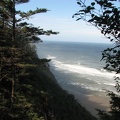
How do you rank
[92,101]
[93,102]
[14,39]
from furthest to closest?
[92,101] → [93,102] → [14,39]

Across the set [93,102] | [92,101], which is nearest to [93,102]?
[93,102]

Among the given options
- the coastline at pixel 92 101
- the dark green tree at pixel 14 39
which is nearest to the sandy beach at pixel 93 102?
the coastline at pixel 92 101

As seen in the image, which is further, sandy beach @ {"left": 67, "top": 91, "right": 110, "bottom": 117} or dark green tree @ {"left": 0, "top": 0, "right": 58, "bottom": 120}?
sandy beach @ {"left": 67, "top": 91, "right": 110, "bottom": 117}

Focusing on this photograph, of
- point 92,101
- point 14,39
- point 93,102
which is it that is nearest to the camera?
point 14,39

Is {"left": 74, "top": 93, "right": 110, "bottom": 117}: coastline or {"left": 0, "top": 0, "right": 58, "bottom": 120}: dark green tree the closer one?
{"left": 0, "top": 0, "right": 58, "bottom": 120}: dark green tree

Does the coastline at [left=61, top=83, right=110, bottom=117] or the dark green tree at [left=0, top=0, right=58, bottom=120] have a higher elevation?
the dark green tree at [left=0, top=0, right=58, bottom=120]

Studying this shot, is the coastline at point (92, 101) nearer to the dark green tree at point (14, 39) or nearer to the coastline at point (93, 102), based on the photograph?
the coastline at point (93, 102)

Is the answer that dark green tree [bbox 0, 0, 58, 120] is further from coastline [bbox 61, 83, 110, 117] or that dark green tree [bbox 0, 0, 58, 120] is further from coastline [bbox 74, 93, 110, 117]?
coastline [bbox 74, 93, 110, 117]

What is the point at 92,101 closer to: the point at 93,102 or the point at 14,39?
the point at 93,102

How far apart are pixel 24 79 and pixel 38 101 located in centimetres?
240

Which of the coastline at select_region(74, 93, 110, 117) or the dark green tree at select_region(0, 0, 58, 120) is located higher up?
the dark green tree at select_region(0, 0, 58, 120)

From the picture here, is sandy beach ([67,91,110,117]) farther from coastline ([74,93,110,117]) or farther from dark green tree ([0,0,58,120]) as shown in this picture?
dark green tree ([0,0,58,120])

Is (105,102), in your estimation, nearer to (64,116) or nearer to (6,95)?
(64,116)

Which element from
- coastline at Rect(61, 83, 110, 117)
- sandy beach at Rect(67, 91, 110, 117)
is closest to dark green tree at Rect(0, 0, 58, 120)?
coastline at Rect(61, 83, 110, 117)
